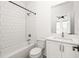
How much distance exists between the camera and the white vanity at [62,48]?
4.59 ft

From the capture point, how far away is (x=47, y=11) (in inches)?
90.2

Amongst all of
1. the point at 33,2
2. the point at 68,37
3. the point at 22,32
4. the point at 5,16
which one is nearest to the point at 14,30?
the point at 22,32

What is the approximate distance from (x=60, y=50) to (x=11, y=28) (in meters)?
1.81

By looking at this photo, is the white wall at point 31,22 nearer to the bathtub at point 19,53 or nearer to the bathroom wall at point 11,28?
the bathroom wall at point 11,28

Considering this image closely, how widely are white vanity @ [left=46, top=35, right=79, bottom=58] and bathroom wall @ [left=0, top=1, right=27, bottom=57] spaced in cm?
112

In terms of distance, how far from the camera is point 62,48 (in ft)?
5.07

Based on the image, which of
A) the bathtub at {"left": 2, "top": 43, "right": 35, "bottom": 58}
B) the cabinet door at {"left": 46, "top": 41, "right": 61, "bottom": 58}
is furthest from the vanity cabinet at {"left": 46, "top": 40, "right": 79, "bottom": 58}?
the bathtub at {"left": 2, "top": 43, "right": 35, "bottom": 58}

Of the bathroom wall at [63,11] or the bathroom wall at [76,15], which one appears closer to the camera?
the bathroom wall at [76,15]

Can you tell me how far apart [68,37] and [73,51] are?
0.61 m

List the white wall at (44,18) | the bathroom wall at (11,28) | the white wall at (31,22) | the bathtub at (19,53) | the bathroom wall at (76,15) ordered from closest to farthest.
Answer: the bathtub at (19,53) → the bathroom wall at (76,15) → the bathroom wall at (11,28) → the white wall at (44,18) → the white wall at (31,22)

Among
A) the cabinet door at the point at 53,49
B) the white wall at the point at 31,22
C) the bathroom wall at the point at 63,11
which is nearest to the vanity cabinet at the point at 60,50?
the cabinet door at the point at 53,49

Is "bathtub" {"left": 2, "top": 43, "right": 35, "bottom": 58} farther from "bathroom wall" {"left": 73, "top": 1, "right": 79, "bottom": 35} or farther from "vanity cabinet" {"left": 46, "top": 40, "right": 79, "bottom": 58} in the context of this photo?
"bathroom wall" {"left": 73, "top": 1, "right": 79, "bottom": 35}

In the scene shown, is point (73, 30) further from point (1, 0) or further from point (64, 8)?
point (1, 0)

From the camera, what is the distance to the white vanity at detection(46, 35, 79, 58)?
1.40 m
